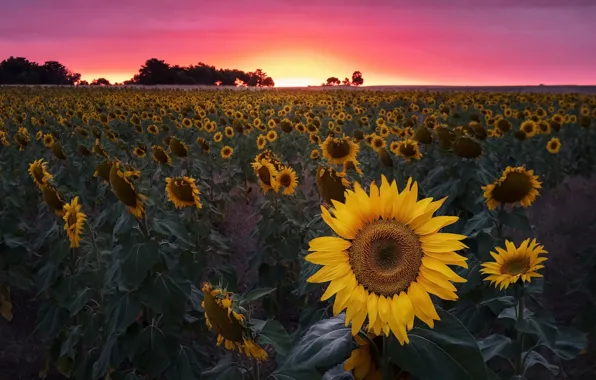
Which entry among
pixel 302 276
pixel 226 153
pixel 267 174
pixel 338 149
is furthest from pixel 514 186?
pixel 226 153

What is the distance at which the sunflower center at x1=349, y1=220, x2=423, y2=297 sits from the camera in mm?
1547

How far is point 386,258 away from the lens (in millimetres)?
1552

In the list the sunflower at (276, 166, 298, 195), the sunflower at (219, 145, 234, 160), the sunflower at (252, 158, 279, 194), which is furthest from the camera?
the sunflower at (219, 145, 234, 160)

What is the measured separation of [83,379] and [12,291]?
2.97m

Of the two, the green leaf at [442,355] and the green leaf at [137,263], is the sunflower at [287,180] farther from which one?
the green leaf at [442,355]

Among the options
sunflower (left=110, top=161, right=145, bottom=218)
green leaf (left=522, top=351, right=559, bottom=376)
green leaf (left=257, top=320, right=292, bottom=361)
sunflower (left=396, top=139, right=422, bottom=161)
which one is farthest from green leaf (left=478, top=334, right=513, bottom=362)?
sunflower (left=396, top=139, right=422, bottom=161)

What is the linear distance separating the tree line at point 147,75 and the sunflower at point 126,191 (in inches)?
2526

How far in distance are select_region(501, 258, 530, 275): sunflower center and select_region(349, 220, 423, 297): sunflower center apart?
162cm

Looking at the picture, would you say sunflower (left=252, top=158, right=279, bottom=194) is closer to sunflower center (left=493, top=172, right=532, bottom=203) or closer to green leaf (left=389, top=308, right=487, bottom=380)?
sunflower center (left=493, top=172, right=532, bottom=203)

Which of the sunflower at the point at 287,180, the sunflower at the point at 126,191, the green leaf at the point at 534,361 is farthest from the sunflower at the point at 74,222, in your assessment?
the green leaf at the point at 534,361

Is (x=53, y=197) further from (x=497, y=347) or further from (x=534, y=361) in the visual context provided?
(x=534, y=361)

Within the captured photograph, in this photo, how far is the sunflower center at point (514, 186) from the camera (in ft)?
12.6

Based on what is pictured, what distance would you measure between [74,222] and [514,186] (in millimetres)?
3082

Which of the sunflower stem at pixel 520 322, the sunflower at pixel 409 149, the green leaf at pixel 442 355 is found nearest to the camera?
the green leaf at pixel 442 355
